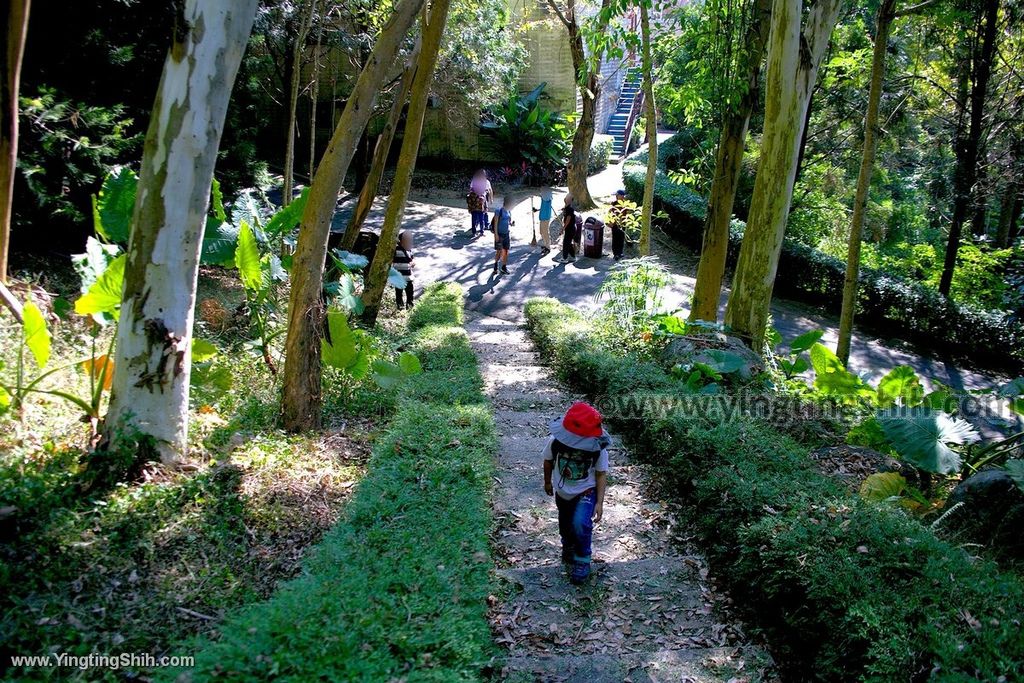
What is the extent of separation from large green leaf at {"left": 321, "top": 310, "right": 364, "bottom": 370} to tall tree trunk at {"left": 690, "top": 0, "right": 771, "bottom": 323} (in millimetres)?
5119

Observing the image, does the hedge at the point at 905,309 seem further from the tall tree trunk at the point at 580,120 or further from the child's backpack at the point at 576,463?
the child's backpack at the point at 576,463

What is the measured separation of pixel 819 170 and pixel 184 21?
19.9m

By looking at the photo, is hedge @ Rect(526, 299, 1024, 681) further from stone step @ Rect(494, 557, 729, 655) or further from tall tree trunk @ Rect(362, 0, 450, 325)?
tall tree trunk @ Rect(362, 0, 450, 325)

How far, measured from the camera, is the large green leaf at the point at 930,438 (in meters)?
5.34

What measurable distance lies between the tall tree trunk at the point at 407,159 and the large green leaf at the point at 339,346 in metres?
3.80

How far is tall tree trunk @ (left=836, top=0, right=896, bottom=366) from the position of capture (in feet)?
34.1

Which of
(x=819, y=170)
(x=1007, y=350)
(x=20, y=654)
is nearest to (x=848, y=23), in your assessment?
(x=819, y=170)

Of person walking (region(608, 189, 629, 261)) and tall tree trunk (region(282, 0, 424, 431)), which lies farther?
person walking (region(608, 189, 629, 261))

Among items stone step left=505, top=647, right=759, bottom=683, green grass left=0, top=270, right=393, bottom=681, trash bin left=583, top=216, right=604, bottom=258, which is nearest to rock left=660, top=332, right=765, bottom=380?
green grass left=0, top=270, right=393, bottom=681

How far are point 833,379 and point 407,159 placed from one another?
6.37 metres

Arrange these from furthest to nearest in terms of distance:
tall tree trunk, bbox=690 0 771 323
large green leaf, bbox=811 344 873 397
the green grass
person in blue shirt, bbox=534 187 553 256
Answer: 1. person in blue shirt, bbox=534 187 553 256
2. tall tree trunk, bbox=690 0 771 323
3. large green leaf, bbox=811 344 873 397
4. the green grass

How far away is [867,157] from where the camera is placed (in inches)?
428

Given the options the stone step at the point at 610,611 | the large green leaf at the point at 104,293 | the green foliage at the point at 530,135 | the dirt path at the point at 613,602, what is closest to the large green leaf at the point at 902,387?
the dirt path at the point at 613,602

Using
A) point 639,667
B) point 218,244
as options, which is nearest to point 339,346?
point 218,244
